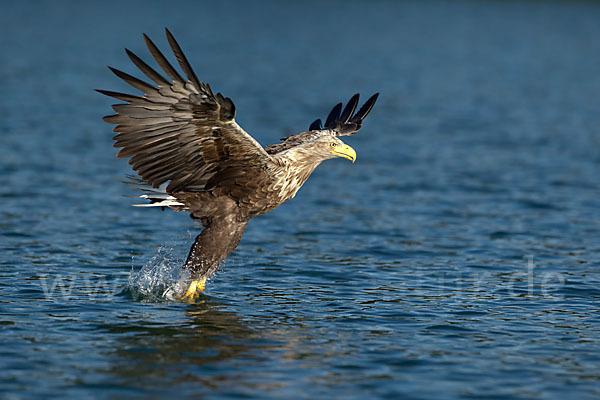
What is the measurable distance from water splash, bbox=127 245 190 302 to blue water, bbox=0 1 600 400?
0.02 metres

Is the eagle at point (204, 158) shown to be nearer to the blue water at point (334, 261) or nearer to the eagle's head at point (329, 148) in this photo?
the eagle's head at point (329, 148)

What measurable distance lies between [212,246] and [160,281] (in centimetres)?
81

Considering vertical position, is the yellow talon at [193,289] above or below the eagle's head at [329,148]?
below

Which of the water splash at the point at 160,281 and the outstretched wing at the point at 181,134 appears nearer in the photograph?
the outstretched wing at the point at 181,134

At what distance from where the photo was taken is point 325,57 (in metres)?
32.7

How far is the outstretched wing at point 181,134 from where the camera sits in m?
6.65

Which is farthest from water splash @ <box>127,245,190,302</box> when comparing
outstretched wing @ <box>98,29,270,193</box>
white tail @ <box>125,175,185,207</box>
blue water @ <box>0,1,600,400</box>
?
outstretched wing @ <box>98,29,270,193</box>

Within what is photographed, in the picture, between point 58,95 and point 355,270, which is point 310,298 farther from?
point 58,95

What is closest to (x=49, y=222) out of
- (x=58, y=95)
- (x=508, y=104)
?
(x=58, y=95)

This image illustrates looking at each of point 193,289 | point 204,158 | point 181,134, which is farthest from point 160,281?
point 181,134

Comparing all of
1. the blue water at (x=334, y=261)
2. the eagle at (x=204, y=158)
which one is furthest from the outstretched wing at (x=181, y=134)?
the blue water at (x=334, y=261)

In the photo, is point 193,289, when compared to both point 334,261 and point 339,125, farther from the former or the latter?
point 334,261

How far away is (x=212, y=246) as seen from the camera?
7520mm

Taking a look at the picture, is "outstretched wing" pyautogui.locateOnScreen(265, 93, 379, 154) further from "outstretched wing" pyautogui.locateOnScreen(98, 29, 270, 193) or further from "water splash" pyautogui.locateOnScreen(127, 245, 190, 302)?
"water splash" pyautogui.locateOnScreen(127, 245, 190, 302)
